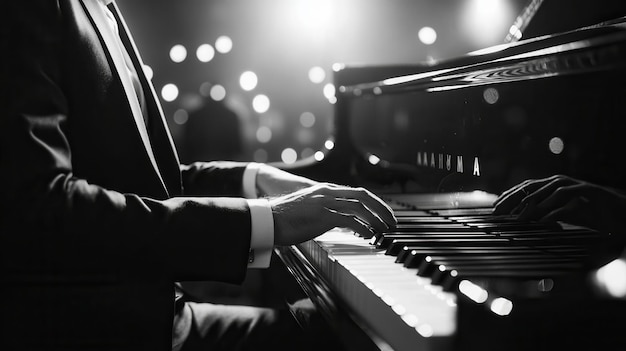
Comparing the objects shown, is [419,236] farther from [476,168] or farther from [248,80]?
[248,80]

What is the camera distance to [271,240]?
1.11 m

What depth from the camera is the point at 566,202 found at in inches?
39.6

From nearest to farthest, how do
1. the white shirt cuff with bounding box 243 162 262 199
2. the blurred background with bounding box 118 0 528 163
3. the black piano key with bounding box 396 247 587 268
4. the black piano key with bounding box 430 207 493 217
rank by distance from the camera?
1. the black piano key with bounding box 396 247 587 268
2. the black piano key with bounding box 430 207 493 217
3. the white shirt cuff with bounding box 243 162 262 199
4. the blurred background with bounding box 118 0 528 163

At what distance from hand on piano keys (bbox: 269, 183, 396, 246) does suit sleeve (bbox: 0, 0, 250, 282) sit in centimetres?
7

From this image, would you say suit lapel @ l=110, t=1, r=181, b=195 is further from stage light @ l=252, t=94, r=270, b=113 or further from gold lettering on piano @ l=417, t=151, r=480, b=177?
stage light @ l=252, t=94, r=270, b=113

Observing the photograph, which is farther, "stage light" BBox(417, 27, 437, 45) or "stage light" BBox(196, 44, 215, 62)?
"stage light" BBox(417, 27, 437, 45)

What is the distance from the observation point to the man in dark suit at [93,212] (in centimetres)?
101

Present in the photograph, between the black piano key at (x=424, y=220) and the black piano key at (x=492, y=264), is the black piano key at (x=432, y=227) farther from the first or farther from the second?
the black piano key at (x=492, y=264)

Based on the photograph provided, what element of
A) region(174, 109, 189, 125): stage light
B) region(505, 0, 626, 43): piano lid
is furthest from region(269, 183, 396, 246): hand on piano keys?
region(174, 109, 189, 125): stage light

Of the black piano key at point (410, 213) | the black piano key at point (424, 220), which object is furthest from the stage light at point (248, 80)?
→ the black piano key at point (424, 220)

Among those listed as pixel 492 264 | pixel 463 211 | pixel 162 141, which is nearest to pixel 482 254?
pixel 492 264

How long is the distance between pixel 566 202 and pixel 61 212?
0.76 m

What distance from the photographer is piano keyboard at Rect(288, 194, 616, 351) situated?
718 mm

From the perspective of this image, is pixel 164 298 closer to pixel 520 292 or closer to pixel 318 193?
pixel 318 193
